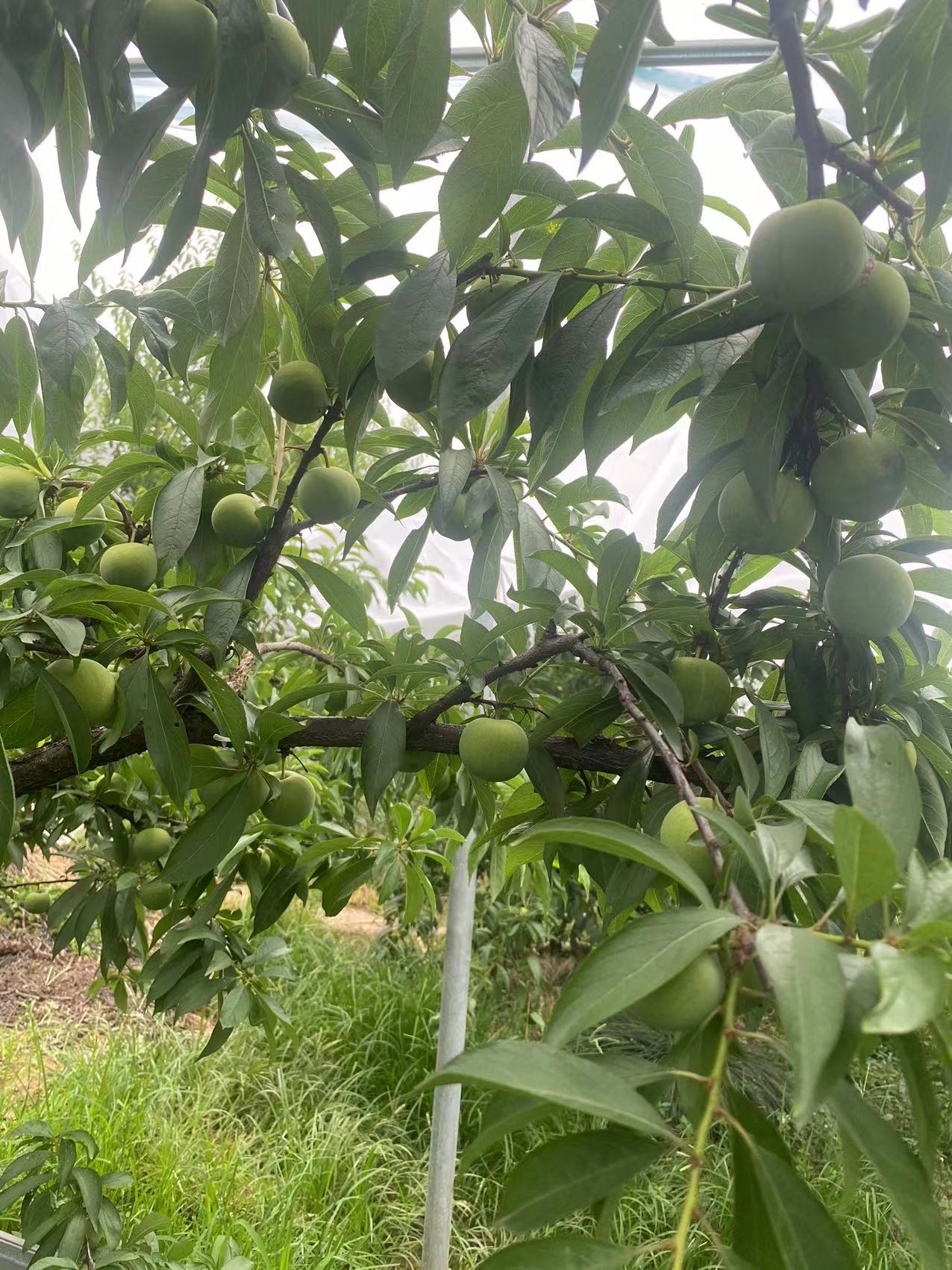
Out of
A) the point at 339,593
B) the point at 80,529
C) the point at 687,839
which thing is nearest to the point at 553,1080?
the point at 687,839

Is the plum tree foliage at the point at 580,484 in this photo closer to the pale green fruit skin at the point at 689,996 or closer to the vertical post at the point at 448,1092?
the pale green fruit skin at the point at 689,996

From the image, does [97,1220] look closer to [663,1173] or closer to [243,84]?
[243,84]

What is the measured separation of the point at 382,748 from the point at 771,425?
345 millimetres

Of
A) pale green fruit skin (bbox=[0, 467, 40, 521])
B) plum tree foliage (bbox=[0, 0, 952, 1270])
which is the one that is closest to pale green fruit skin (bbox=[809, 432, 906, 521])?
plum tree foliage (bbox=[0, 0, 952, 1270])

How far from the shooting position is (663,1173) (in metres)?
2.19

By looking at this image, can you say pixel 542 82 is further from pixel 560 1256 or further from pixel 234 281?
pixel 560 1256

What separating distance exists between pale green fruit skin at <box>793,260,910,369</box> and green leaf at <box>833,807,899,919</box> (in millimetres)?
204

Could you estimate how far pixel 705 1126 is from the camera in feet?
0.78

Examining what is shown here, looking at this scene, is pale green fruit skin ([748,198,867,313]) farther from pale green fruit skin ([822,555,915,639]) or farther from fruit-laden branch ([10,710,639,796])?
fruit-laden branch ([10,710,639,796])

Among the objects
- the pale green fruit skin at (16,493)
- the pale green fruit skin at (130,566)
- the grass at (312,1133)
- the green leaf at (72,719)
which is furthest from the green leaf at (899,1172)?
the grass at (312,1133)

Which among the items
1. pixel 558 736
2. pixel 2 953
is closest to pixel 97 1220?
pixel 558 736

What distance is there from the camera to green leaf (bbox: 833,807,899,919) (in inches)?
9.5

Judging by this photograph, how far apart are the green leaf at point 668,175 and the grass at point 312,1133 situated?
1.74 m

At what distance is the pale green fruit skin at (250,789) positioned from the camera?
0.68m
